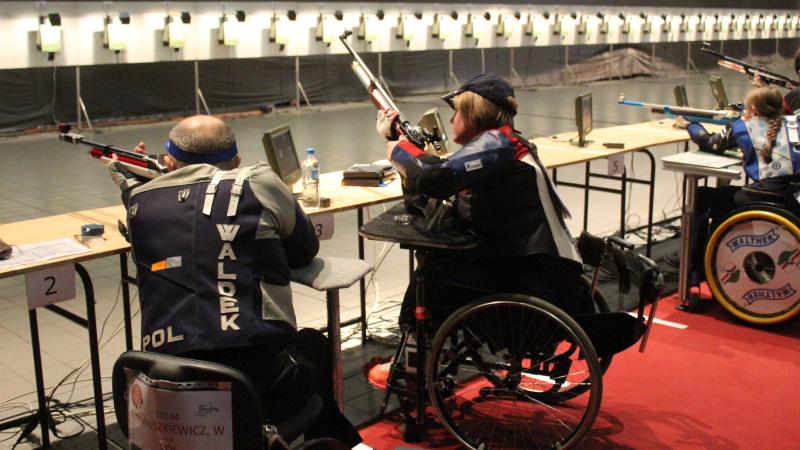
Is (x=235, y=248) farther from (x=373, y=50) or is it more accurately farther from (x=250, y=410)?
(x=373, y=50)

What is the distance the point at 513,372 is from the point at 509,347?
8 cm

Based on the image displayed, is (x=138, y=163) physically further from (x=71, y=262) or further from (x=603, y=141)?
(x=603, y=141)

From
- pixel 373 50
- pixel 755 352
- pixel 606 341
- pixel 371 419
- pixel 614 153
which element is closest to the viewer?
pixel 606 341

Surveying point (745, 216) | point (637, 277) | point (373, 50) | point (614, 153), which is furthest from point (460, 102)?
point (373, 50)

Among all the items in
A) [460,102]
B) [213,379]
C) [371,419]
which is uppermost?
[460,102]

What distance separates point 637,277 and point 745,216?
1.31 metres

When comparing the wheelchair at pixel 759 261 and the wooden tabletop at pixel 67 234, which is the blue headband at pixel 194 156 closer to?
the wooden tabletop at pixel 67 234

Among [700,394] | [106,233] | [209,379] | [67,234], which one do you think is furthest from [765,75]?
[209,379]

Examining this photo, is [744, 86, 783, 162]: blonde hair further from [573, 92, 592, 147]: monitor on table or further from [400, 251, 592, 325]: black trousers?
[400, 251, 592, 325]: black trousers

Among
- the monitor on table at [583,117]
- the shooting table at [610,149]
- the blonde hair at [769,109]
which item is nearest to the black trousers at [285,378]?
the shooting table at [610,149]

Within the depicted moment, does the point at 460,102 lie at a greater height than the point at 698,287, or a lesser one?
greater

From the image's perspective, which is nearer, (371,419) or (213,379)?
(213,379)

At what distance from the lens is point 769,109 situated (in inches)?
154

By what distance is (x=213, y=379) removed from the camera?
171 cm
